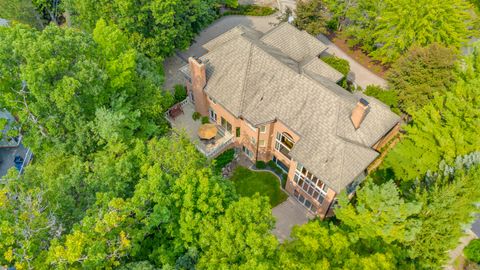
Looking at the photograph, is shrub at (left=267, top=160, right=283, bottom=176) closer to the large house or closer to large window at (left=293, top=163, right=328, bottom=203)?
the large house

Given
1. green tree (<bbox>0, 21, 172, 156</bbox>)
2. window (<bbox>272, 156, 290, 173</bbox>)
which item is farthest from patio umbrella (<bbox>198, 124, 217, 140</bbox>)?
window (<bbox>272, 156, 290, 173</bbox>)

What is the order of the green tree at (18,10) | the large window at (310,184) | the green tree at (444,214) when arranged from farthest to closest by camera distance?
1. the green tree at (18,10)
2. the large window at (310,184)
3. the green tree at (444,214)

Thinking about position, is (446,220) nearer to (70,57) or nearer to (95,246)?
(95,246)

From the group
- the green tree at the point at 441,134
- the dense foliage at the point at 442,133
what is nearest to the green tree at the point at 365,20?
the dense foliage at the point at 442,133

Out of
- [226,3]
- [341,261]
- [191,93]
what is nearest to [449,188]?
[341,261]

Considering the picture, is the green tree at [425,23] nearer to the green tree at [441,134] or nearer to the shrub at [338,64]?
the shrub at [338,64]
